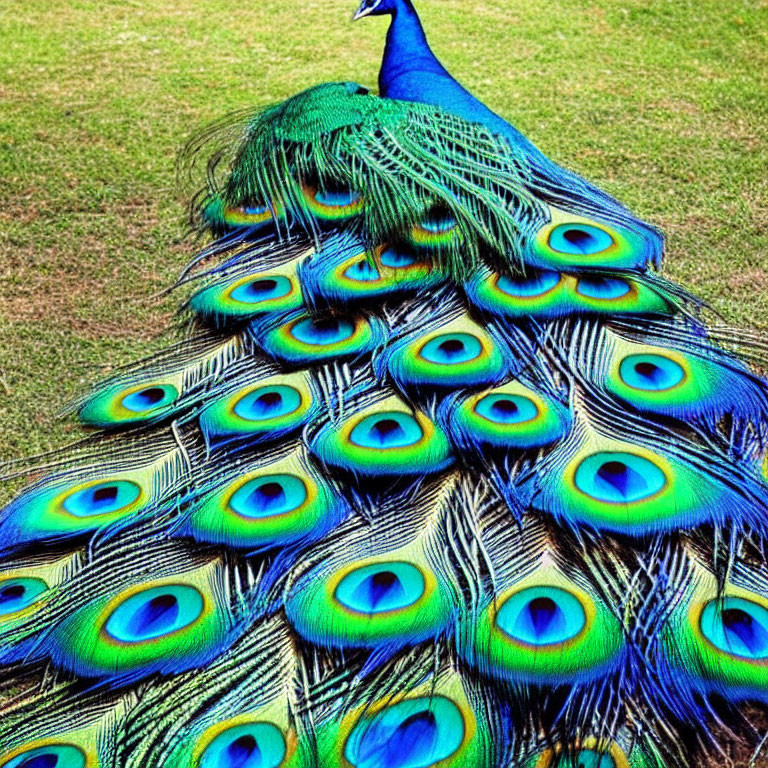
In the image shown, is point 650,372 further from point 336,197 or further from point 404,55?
point 404,55

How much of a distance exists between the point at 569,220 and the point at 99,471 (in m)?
1.31

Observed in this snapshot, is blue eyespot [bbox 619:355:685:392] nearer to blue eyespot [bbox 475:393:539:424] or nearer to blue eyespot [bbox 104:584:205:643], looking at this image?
blue eyespot [bbox 475:393:539:424]

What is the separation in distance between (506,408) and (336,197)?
916mm

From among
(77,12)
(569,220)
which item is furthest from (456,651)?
(77,12)

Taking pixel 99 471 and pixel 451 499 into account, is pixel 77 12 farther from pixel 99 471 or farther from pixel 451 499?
pixel 451 499

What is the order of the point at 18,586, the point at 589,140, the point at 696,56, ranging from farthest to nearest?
1. the point at 696,56
2. the point at 589,140
3. the point at 18,586

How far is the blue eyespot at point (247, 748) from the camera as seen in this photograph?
55.6 inches

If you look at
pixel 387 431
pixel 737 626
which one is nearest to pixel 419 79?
pixel 387 431

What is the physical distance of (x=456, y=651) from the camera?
153 centimetres

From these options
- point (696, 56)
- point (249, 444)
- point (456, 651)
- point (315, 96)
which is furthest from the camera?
point (696, 56)

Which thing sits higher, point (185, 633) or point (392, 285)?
point (392, 285)

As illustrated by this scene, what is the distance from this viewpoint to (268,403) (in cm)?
203

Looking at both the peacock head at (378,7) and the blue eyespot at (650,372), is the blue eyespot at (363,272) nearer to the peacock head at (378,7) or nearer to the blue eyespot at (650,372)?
the blue eyespot at (650,372)

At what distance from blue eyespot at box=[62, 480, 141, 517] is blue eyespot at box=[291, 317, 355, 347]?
1.72 feet
